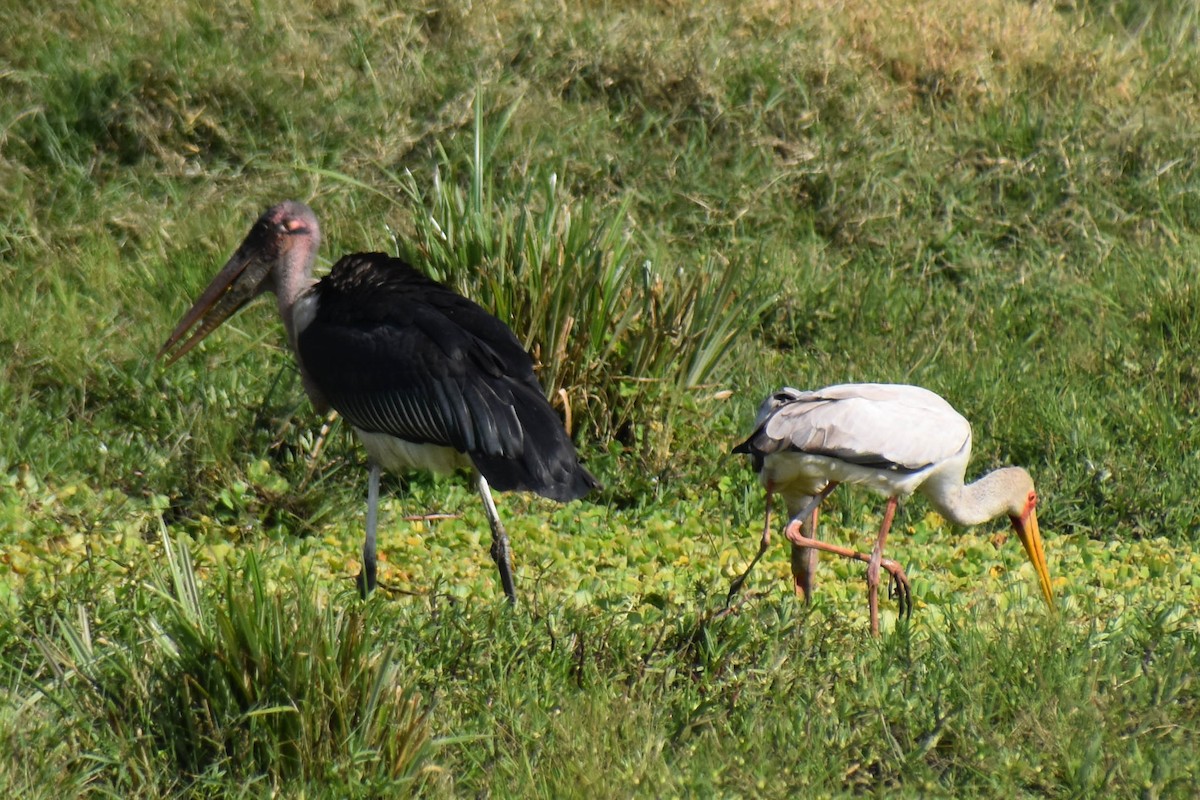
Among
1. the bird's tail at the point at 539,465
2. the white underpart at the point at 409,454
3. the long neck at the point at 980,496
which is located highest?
the bird's tail at the point at 539,465

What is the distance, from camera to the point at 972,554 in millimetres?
5852

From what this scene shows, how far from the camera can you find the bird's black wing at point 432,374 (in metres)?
4.84

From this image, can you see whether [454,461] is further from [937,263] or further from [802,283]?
[937,263]

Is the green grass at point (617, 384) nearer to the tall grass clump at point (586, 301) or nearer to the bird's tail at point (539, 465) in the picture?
the tall grass clump at point (586, 301)

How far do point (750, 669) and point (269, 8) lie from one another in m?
Result: 5.71

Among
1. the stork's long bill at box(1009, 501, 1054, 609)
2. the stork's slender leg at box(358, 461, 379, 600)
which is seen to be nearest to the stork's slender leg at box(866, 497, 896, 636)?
the stork's long bill at box(1009, 501, 1054, 609)

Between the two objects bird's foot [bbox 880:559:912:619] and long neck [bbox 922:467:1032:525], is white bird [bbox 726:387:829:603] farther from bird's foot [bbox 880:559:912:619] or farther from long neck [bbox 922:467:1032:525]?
long neck [bbox 922:467:1032:525]

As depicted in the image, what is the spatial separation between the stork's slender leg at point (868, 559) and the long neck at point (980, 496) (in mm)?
341

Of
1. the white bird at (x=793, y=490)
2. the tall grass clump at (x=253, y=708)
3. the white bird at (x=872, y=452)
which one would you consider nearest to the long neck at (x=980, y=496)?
the white bird at (x=872, y=452)

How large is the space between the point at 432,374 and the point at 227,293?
1297 millimetres

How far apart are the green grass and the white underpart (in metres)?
0.36

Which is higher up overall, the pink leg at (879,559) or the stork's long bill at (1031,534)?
the pink leg at (879,559)

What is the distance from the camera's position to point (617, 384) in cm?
622

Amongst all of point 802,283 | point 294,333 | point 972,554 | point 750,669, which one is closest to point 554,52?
point 802,283
